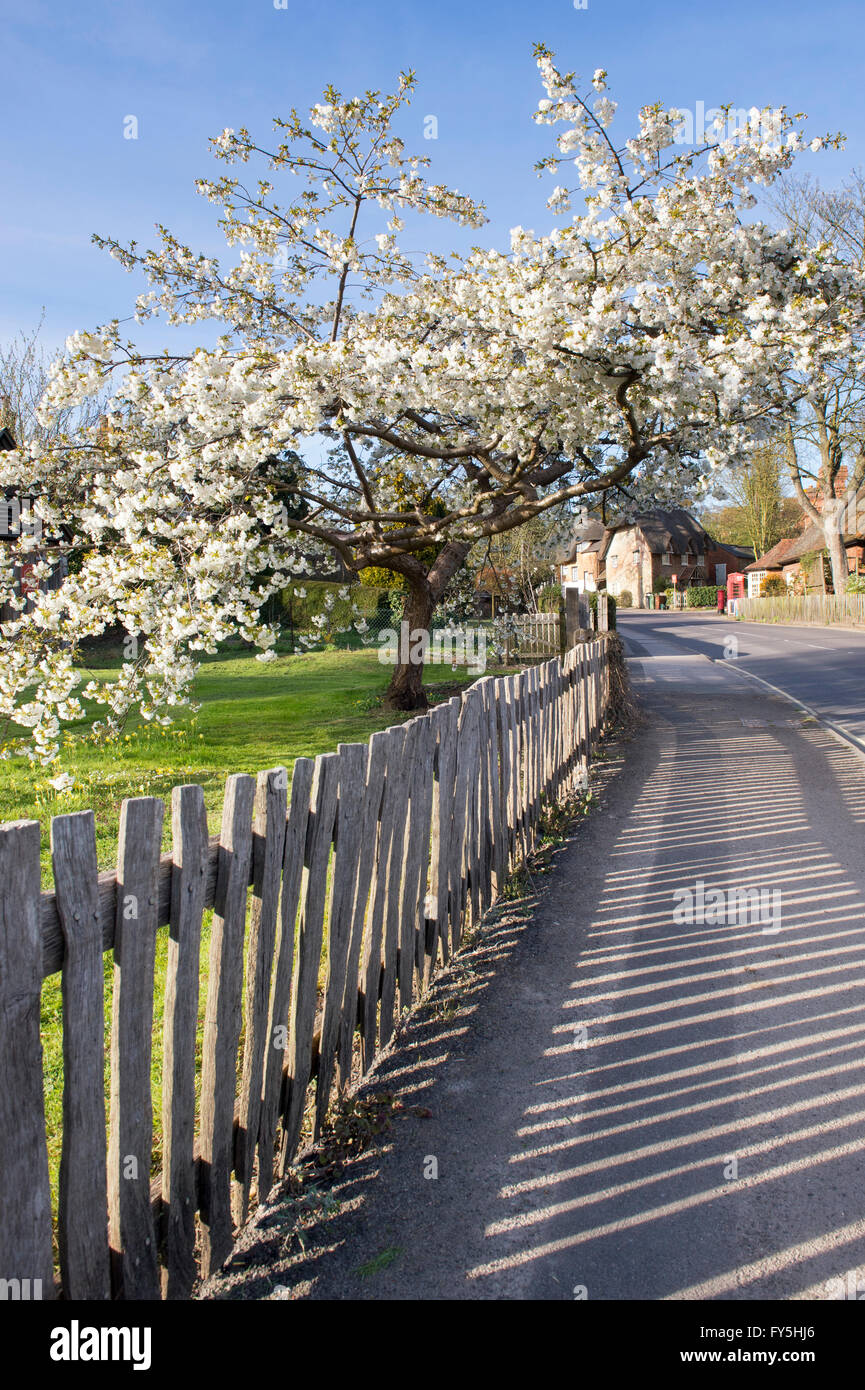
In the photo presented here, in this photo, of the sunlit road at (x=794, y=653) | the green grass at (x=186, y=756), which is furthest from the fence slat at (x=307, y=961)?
the sunlit road at (x=794, y=653)

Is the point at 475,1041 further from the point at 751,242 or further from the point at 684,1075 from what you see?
the point at 751,242

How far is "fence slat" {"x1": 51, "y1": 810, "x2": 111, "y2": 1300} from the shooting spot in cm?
205

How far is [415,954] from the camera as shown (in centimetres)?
414

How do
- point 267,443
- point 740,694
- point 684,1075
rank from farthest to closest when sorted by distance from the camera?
point 740,694 → point 267,443 → point 684,1075

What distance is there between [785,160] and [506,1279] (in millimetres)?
11429

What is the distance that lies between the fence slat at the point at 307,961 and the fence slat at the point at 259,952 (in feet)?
0.66

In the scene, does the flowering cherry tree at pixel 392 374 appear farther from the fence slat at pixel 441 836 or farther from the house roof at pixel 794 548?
the house roof at pixel 794 548

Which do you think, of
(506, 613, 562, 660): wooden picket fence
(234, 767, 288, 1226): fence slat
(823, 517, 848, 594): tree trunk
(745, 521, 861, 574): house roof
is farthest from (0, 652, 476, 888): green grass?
(745, 521, 861, 574): house roof

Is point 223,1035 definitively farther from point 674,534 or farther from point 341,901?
point 674,534

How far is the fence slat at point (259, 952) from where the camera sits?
9.02 ft

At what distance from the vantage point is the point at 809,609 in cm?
4128

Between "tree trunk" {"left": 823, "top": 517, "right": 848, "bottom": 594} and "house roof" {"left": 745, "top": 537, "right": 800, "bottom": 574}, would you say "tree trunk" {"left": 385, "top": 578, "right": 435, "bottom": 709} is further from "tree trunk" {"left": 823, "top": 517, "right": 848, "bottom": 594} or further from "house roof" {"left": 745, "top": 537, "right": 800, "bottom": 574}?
"house roof" {"left": 745, "top": 537, "right": 800, "bottom": 574}

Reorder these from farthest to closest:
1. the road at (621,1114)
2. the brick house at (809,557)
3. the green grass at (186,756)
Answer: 1. the brick house at (809,557)
2. the green grass at (186,756)
3. the road at (621,1114)

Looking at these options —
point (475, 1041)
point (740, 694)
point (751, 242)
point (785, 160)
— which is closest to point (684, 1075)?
point (475, 1041)
